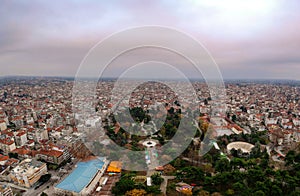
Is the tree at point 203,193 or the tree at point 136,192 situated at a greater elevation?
the tree at point 203,193

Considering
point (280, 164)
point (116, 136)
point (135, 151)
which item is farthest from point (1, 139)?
point (280, 164)

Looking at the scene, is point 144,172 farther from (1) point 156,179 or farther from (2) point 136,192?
(2) point 136,192

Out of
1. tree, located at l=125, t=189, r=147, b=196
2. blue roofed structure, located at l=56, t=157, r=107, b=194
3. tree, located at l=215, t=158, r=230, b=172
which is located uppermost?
tree, located at l=215, t=158, r=230, b=172

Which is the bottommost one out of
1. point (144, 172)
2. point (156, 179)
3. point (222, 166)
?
point (144, 172)

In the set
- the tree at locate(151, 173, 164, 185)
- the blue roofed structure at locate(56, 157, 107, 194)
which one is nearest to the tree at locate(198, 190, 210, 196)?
the tree at locate(151, 173, 164, 185)

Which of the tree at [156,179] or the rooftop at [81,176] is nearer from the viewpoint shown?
the rooftop at [81,176]

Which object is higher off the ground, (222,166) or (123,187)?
(222,166)

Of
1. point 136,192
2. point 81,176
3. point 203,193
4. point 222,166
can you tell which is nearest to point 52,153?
point 81,176

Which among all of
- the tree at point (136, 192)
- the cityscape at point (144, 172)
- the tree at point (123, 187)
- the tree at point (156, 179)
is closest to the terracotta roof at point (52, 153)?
the cityscape at point (144, 172)

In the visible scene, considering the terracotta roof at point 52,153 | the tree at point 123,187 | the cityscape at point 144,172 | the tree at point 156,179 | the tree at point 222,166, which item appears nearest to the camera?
the tree at point 123,187

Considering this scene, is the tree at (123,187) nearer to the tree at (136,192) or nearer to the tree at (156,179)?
the tree at (136,192)

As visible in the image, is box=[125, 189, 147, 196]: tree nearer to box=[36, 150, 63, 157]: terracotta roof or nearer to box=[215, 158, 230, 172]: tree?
box=[215, 158, 230, 172]: tree
